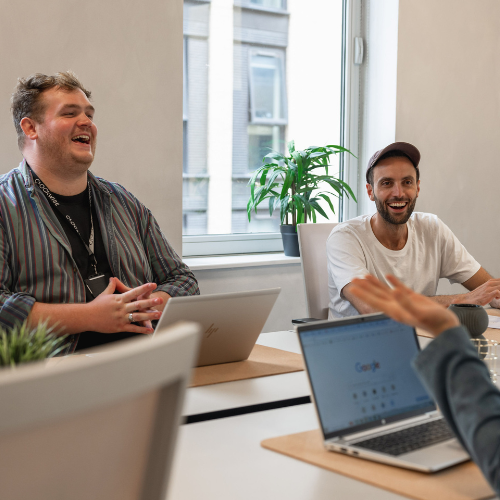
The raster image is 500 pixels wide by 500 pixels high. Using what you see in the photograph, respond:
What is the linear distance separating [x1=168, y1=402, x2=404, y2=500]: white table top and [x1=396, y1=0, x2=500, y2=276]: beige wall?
3106mm

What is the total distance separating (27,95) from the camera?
2.33 meters

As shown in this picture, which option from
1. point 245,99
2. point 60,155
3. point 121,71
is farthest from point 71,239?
point 245,99

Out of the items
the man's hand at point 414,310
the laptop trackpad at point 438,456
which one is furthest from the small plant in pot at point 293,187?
the man's hand at point 414,310

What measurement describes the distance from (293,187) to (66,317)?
1890mm

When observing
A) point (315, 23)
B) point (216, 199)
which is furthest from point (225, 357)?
point (315, 23)

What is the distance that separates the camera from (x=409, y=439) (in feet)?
3.51

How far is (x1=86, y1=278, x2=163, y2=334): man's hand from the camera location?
1940mm

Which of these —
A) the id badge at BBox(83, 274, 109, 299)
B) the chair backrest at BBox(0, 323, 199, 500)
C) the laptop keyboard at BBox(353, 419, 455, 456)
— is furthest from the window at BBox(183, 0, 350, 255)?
the chair backrest at BBox(0, 323, 199, 500)

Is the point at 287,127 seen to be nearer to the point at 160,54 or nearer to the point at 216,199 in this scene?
the point at 216,199

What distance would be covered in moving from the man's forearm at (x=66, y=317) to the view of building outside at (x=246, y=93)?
5.55ft

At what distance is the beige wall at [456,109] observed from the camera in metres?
3.97

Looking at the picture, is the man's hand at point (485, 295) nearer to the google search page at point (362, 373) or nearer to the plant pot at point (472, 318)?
the plant pot at point (472, 318)

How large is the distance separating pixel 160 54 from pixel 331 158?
1.46m

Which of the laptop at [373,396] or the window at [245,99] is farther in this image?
the window at [245,99]
